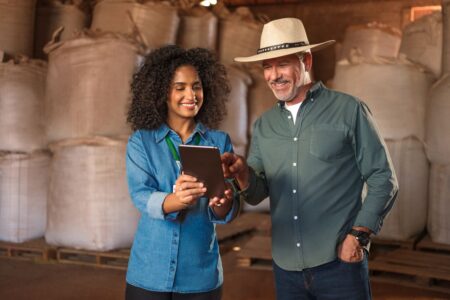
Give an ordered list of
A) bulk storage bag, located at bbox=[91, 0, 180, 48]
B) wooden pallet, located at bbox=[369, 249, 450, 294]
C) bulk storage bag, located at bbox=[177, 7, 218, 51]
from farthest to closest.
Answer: bulk storage bag, located at bbox=[177, 7, 218, 51], bulk storage bag, located at bbox=[91, 0, 180, 48], wooden pallet, located at bbox=[369, 249, 450, 294]

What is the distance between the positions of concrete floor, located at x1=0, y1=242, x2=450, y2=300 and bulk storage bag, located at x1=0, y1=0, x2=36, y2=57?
198cm

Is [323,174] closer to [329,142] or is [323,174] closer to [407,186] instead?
[329,142]

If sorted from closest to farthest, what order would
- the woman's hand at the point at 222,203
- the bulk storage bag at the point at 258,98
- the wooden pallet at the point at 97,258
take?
the woman's hand at the point at 222,203
the wooden pallet at the point at 97,258
the bulk storage bag at the point at 258,98

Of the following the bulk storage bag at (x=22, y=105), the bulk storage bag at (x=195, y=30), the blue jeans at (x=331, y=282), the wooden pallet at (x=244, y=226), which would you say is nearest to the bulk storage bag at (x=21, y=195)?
the bulk storage bag at (x=22, y=105)

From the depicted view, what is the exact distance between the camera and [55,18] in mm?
5430

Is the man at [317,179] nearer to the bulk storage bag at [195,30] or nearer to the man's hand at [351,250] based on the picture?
the man's hand at [351,250]


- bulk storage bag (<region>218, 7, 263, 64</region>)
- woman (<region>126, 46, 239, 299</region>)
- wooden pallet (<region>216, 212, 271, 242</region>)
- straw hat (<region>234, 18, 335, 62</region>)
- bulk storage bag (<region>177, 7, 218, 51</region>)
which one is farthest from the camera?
bulk storage bag (<region>218, 7, 263, 64</region>)

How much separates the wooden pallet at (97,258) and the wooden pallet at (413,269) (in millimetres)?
2019

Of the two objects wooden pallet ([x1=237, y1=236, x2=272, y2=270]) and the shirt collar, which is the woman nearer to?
the shirt collar

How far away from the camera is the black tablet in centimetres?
155

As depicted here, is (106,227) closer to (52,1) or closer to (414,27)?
(52,1)

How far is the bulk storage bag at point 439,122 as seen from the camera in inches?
170

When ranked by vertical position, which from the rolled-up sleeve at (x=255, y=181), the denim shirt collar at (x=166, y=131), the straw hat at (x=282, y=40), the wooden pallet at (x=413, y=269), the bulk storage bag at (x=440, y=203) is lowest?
the wooden pallet at (x=413, y=269)

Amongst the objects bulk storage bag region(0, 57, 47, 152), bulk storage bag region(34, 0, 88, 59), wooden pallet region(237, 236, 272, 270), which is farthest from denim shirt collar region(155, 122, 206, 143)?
bulk storage bag region(34, 0, 88, 59)
